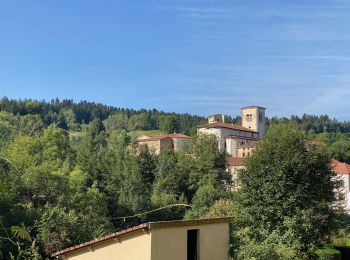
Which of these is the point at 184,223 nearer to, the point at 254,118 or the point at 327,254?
the point at 327,254

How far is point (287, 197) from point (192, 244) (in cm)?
1081

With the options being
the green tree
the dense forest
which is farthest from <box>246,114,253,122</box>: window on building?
the green tree

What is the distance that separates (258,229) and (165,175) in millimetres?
42983

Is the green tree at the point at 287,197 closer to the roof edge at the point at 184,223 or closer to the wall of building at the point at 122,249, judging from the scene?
the roof edge at the point at 184,223

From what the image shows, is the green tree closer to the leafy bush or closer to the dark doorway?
the leafy bush

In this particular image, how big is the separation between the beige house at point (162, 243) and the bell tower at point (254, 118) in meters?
115

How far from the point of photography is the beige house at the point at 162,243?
39.4 ft

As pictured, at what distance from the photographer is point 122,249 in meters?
12.5

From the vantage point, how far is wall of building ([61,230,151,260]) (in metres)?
12.0

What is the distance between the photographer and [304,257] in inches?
864

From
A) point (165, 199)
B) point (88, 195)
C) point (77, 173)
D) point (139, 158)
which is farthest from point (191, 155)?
point (88, 195)

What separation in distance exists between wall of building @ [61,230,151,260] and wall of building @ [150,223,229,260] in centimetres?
26

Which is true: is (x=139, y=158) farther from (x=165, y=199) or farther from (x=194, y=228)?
(x=194, y=228)

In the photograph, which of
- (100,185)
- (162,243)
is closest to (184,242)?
(162,243)
